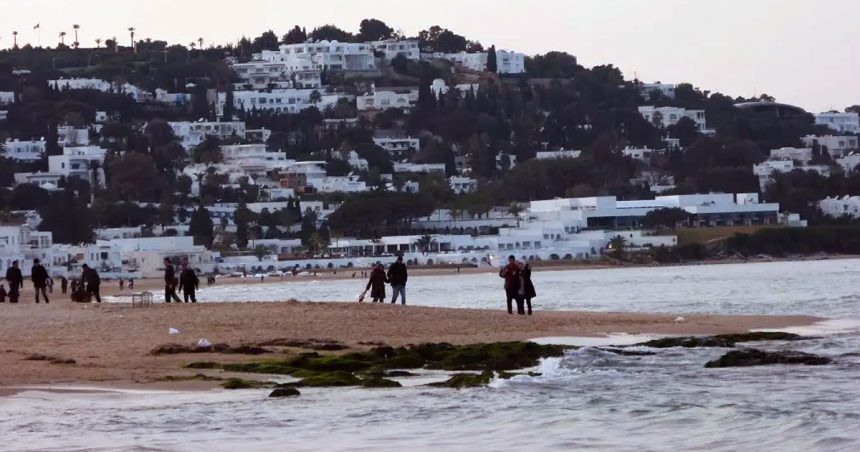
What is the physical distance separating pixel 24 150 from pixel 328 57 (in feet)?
146

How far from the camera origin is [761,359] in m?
17.3

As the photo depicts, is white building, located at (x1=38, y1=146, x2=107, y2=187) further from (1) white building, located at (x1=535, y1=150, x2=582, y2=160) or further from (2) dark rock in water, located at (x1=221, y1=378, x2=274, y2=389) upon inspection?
(2) dark rock in water, located at (x1=221, y1=378, x2=274, y2=389)

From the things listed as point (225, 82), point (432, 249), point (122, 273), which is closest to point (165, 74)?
point (225, 82)

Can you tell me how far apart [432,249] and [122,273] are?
821 inches

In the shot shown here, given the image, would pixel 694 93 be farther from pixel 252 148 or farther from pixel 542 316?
pixel 542 316

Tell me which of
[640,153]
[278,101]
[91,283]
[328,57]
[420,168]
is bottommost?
[91,283]

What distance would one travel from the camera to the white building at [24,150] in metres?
131

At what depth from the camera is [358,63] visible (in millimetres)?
171625

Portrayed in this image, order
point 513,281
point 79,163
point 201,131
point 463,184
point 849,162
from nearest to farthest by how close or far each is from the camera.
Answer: point 513,281 < point 463,184 < point 79,163 < point 201,131 < point 849,162

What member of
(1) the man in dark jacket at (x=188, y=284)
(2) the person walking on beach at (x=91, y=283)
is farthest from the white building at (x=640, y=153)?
(1) the man in dark jacket at (x=188, y=284)

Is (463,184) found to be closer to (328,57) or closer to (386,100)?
(386,100)

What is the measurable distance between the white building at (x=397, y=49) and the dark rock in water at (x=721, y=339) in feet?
506

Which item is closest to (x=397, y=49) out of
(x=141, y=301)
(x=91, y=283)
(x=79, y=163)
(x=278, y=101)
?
(x=278, y=101)

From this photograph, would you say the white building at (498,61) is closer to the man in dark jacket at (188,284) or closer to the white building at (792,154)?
the white building at (792,154)
